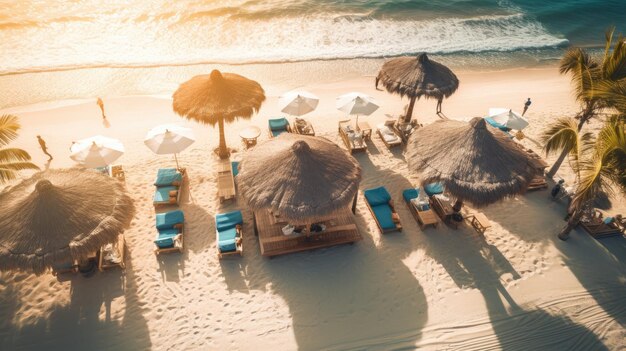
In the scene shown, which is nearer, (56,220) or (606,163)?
(606,163)

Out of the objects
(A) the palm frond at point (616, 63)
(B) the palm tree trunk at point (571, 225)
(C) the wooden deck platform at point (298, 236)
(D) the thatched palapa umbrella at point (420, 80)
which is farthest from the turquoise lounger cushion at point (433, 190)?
(A) the palm frond at point (616, 63)

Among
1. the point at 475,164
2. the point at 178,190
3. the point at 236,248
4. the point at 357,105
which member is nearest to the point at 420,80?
the point at 357,105

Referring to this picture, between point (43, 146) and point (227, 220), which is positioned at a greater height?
point (43, 146)

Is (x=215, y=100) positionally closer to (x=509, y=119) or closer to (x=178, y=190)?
(x=178, y=190)

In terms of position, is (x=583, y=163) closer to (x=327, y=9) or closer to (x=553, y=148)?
(x=553, y=148)

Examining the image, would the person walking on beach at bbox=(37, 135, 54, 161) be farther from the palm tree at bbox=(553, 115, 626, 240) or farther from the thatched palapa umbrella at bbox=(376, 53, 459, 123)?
the palm tree at bbox=(553, 115, 626, 240)

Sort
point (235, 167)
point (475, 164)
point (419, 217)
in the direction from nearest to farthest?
point (475, 164) < point (419, 217) < point (235, 167)
